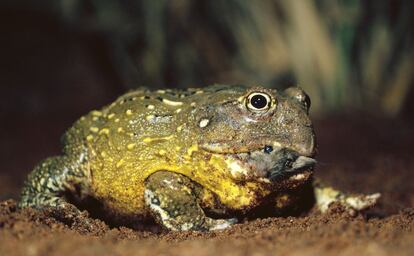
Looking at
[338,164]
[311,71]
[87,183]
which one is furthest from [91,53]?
[87,183]

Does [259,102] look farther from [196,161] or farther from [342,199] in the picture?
[342,199]

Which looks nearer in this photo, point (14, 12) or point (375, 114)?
point (375, 114)

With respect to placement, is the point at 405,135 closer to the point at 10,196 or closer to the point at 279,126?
the point at 279,126

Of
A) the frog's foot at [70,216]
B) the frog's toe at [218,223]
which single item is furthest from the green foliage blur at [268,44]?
the frog's foot at [70,216]

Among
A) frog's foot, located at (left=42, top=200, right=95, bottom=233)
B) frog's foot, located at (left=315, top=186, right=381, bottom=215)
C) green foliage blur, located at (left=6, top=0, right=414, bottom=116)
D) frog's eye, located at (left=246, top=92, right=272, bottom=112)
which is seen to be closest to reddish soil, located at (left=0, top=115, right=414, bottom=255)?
frog's foot, located at (left=42, top=200, right=95, bottom=233)

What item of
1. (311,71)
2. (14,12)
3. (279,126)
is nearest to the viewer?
(279,126)

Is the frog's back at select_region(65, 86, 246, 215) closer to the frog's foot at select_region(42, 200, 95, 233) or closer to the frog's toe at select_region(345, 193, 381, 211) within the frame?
the frog's foot at select_region(42, 200, 95, 233)

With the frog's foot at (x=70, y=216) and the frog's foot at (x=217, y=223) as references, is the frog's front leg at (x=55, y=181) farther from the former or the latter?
the frog's foot at (x=217, y=223)
